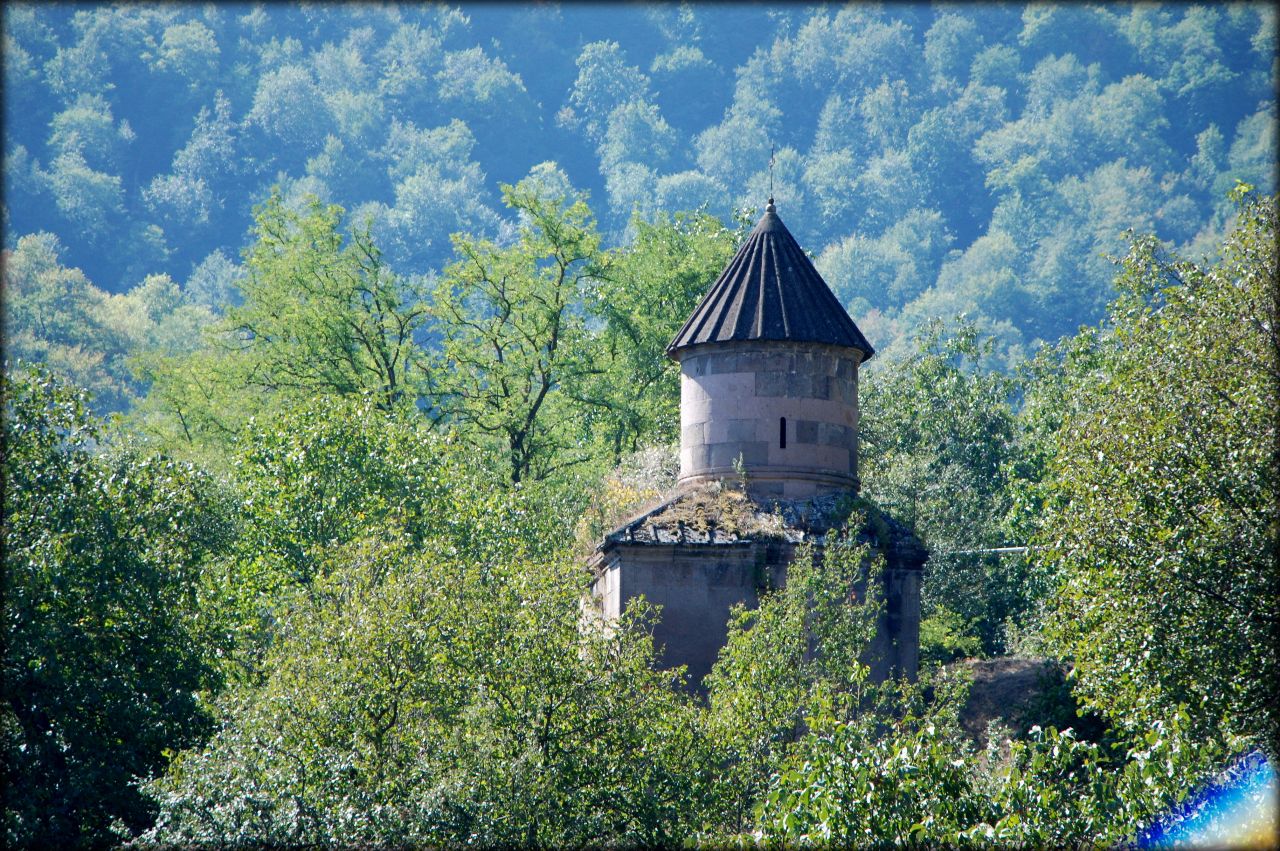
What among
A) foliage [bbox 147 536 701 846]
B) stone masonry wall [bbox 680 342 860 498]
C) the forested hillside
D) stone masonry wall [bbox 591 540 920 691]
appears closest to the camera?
foliage [bbox 147 536 701 846]

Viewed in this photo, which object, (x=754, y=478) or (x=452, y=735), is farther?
(x=754, y=478)

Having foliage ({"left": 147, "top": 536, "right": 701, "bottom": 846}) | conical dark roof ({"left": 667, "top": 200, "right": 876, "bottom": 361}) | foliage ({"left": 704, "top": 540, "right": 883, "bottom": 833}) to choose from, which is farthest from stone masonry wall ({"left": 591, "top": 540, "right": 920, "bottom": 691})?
conical dark roof ({"left": 667, "top": 200, "right": 876, "bottom": 361})

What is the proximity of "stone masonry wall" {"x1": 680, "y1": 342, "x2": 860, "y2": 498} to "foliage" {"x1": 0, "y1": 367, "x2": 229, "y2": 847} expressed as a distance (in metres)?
8.58

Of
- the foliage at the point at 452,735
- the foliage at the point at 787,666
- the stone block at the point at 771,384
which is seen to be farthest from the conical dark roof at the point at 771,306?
the foliage at the point at 452,735

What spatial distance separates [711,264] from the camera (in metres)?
43.8

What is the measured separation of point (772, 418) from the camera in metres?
27.2

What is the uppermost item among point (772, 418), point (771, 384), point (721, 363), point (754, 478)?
point (721, 363)

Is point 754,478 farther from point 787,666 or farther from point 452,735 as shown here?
point 452,735

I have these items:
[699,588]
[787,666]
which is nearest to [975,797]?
[787,666]

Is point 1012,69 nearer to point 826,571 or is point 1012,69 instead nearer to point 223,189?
point 223,189

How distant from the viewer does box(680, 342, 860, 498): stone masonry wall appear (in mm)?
27188

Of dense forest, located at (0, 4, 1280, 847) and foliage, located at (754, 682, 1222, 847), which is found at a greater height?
dense forest, located at (0, 4, 1280, 847)

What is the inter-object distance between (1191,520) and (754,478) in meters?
7.33

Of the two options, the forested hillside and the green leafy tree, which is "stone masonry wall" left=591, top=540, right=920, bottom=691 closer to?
the green leafy tree
